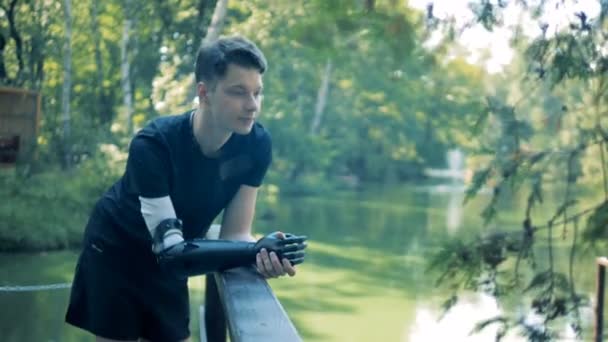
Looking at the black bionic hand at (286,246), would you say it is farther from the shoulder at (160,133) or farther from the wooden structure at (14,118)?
the wooden structure at (14,118)

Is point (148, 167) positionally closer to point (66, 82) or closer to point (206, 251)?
point (206, 251)

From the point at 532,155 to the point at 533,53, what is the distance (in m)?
0.40

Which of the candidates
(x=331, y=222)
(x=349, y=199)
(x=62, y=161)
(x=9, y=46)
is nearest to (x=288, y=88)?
(x=349, y=199)

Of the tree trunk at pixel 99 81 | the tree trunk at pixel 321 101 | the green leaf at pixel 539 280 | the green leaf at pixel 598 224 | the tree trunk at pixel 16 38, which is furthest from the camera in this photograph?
the tree trunk at pixel 321 101

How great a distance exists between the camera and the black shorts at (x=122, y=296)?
1581mm

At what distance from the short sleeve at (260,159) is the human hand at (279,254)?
0.22 m

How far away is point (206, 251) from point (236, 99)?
0.29 m

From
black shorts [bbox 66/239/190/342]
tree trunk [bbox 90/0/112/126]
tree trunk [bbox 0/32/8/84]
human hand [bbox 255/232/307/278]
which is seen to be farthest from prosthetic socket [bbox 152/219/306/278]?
tree trunk [bbox 90/0/112/126]

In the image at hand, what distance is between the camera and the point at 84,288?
5.37ft

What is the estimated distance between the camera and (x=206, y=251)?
4.75ft

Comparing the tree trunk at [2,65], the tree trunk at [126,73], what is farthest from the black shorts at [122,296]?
the tree trunk at [126,73]

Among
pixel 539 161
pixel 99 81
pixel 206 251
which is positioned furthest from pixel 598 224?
pixel 99 81

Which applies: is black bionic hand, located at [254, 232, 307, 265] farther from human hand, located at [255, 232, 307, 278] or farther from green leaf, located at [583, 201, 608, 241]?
green leaf, located at [583, 201, 608, 241]

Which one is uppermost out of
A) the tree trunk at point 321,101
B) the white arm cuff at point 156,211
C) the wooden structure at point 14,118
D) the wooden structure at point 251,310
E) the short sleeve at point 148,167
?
the tree trunk at point 321,101
